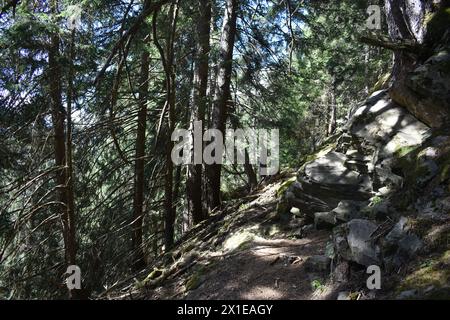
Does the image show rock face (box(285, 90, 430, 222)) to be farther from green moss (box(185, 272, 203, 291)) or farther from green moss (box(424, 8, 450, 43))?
green moss (box(185, 272, 203, 291))

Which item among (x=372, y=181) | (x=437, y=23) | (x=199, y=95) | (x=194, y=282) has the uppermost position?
(x=437, y=23)

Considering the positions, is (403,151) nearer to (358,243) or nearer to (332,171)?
(332,171)

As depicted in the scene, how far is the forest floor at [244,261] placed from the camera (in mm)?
5918

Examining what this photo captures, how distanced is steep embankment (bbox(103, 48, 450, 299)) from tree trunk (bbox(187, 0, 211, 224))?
1.00 metres

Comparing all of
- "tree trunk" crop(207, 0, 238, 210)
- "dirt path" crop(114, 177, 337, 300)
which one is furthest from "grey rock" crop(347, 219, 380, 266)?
"tree trunk" crop(207, 0, 238, 210)

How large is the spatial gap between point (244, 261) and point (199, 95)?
4.85 metres

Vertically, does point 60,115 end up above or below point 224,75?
below

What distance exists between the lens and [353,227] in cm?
538

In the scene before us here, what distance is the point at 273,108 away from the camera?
41.7 ft

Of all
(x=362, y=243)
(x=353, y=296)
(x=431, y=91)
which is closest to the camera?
(x=353, y=296)

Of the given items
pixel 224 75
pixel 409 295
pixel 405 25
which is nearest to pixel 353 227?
pixel 409 295

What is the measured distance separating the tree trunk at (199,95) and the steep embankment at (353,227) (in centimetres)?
100

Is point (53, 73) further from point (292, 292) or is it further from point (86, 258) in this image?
point (292, 292)

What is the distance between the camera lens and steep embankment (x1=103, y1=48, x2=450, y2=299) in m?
4.69
